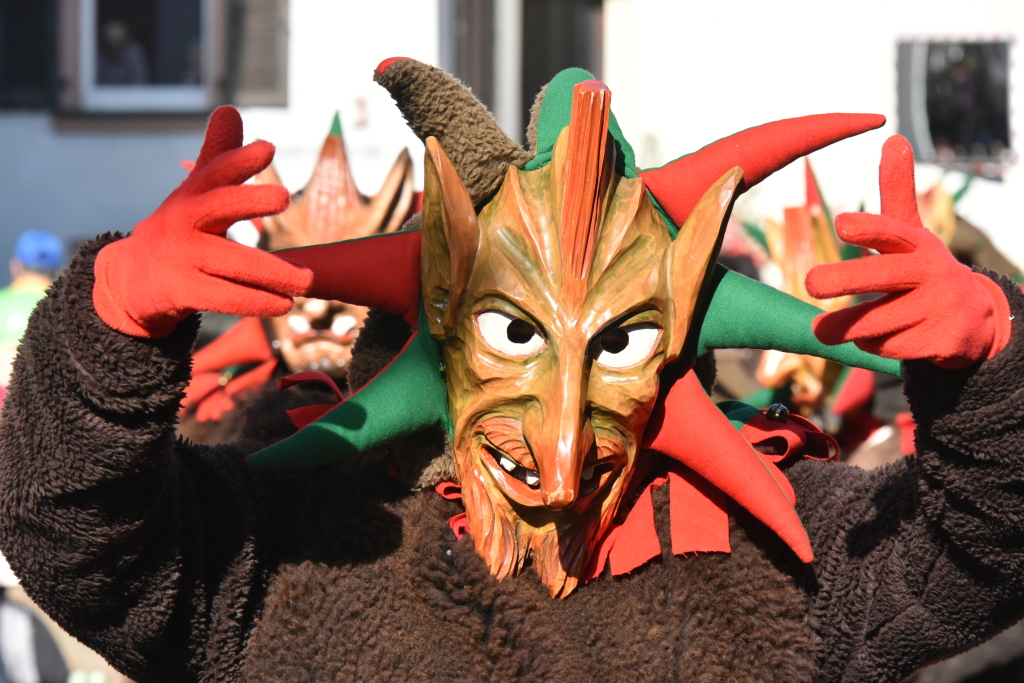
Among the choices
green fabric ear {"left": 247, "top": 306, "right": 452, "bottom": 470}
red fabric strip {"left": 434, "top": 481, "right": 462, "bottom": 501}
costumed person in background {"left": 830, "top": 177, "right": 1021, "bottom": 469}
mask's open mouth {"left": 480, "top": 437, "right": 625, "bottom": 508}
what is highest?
green fabric ear {"left": 247, "top": 306, "right": 452, "bottom": 470}

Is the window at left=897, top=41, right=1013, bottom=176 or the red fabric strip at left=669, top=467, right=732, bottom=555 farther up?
the window at left=897, top=41, right=1013, bottom=176

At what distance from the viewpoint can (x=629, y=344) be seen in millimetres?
1396

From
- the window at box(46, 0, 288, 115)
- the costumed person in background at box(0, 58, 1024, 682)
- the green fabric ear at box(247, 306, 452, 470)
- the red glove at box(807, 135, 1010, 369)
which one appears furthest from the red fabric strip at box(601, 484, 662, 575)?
the window at box(46, 0, 288, 115)

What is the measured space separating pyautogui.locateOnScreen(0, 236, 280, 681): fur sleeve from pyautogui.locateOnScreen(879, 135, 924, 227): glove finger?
2.57ft

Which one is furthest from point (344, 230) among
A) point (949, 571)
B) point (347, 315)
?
point (949, 571)

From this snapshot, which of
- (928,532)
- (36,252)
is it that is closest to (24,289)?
(36,252)

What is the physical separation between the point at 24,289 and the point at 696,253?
319 cm

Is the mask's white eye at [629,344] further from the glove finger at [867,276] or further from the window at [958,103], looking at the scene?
the window at [958,103]

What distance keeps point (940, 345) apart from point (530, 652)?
0.63 metres

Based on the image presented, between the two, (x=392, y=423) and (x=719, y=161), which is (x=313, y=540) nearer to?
(x=392, y=423)

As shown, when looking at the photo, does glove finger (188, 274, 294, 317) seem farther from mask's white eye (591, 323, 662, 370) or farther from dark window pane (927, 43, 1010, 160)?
dark window pane (927, 43, 1010, 160)

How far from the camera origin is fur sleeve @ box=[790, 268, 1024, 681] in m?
1.22

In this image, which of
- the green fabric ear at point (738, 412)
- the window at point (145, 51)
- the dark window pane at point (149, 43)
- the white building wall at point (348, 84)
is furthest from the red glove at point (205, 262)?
the dark window pane at point (149, 43)

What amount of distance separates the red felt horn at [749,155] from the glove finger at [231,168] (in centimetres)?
54
